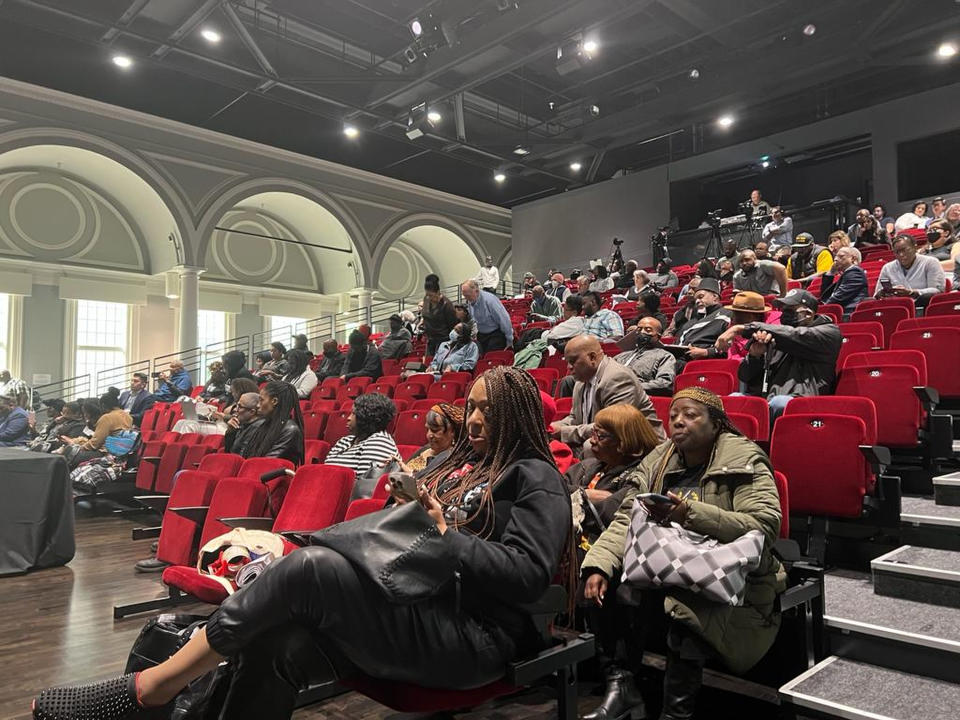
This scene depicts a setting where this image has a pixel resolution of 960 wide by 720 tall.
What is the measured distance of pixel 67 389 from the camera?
1163 centimetres

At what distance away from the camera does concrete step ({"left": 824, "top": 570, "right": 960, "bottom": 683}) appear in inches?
71.8

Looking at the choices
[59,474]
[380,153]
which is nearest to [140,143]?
[380,153]

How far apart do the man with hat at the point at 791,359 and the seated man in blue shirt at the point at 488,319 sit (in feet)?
9.44

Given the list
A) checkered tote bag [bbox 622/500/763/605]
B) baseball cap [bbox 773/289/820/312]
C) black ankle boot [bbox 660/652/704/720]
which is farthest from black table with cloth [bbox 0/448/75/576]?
baseball cap [bbox 773/289/820/312]

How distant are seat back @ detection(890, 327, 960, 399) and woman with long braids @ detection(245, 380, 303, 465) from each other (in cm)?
321

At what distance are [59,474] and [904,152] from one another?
11.9 meters

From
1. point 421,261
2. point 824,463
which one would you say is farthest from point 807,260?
point 421,261

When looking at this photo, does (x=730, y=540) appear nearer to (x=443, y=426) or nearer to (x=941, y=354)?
(x=443, y=426)

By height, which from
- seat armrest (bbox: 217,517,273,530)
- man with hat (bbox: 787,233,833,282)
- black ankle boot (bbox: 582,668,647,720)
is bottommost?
black ankle boot (bbox: 582,668,647,720)

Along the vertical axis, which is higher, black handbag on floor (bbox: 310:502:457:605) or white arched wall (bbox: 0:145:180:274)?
white arched wall (bbox: 0:145:180:274)

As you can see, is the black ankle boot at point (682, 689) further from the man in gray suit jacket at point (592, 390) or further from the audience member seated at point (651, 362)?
the audience member seated at point (651, 362)

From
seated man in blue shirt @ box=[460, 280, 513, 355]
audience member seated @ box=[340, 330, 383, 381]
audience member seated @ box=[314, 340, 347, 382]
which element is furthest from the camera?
audience member seated @ box=[314, 340, 347, 382]

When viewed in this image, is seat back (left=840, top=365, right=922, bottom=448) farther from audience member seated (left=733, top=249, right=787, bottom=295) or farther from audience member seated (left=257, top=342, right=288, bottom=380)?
audience member seated (left=257, top=342, right=288, bottom=380)

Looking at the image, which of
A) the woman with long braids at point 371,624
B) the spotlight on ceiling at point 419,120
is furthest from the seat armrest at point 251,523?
the spotlight on ceiling at point 419,120
